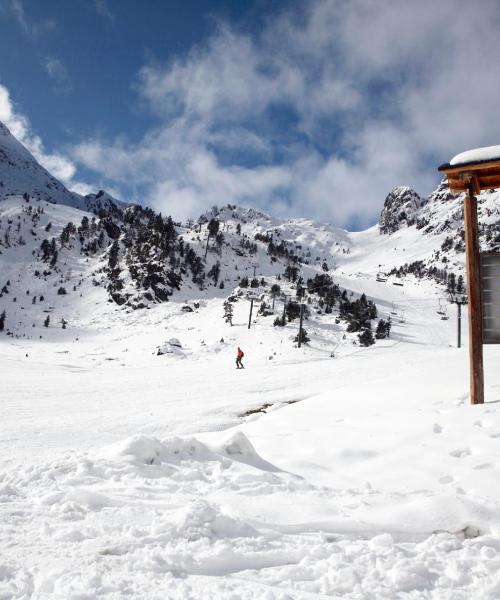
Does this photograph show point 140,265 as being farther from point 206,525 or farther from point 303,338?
point 206,525

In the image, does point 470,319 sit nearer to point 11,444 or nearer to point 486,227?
point 11,444

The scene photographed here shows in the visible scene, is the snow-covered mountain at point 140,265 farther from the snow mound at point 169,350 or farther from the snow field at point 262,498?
the snow field at point 262,498

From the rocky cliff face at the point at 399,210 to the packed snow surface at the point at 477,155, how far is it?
18012 cm

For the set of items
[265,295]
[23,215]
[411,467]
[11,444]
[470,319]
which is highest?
[23,215]

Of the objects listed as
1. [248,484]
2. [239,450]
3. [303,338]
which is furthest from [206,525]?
[303,338]

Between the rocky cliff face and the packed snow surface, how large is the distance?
7091 inches

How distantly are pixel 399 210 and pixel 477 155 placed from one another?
636 ft

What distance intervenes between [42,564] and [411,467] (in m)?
3.67

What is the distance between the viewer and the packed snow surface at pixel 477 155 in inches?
259

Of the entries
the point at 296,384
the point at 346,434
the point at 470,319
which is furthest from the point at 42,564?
the point at 296,384

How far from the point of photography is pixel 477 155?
6.71 metres

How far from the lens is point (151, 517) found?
9.95 ft

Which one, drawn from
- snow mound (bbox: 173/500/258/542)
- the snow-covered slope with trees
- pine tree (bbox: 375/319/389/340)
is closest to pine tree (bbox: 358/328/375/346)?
pine tree (bbox: 375/319/389/340)

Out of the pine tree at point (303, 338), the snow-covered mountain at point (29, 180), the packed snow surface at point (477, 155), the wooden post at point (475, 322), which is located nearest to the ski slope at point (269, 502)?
the wooden post at point (475, 322)
